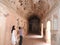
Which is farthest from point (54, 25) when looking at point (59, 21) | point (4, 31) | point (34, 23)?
point (34, 23)

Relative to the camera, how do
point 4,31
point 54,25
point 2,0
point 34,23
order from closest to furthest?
1. point 2,0
2. point 4,31
3. point 54,25
4. point 34,23

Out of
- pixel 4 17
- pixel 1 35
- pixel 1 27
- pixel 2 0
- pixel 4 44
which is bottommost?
pixel 4 44

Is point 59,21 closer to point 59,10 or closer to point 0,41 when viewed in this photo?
point 59,10

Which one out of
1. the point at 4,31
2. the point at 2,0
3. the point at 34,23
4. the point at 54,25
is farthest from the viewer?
the point at 34,23

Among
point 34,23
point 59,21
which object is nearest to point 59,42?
point 59,21

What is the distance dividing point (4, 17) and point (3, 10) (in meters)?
0.37

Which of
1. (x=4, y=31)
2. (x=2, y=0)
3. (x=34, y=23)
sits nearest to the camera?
(x=2, y=0)

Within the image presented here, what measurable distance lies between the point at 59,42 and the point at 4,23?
123 inches

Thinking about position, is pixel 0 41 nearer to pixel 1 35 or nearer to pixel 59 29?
pixel 1 35

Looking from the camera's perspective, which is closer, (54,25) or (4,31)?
(4,31)

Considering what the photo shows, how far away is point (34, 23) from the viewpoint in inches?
A: 1163

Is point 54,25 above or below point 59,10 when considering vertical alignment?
below

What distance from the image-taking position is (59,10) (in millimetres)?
7148

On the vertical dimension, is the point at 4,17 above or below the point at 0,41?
above
